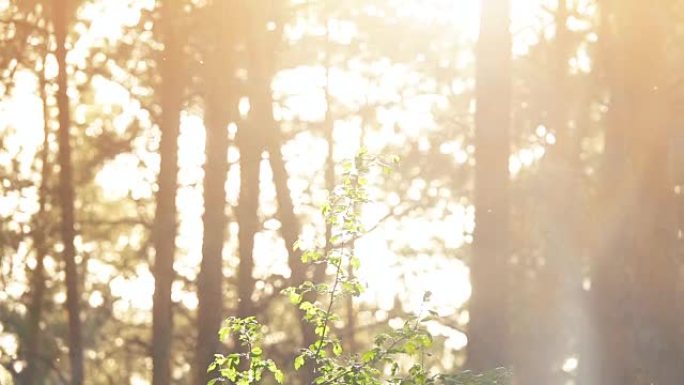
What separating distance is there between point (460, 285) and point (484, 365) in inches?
441

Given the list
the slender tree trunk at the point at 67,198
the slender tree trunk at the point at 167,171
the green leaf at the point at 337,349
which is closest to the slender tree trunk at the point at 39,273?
the slender tree trunk at the point at 67,198

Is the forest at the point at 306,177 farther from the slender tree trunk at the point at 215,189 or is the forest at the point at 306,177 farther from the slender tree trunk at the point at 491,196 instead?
the slender tree trunk at the point at 491,196

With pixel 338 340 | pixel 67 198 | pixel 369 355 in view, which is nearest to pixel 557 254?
pixel 67 198

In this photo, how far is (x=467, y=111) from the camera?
24000mm

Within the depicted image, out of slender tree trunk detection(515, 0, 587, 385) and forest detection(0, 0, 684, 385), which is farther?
slender tree trunk detection(515, 0, 587, 385)

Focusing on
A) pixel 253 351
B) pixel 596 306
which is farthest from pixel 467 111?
pixel 253 351

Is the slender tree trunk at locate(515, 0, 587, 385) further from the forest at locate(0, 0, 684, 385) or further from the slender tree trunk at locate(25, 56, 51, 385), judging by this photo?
the slender tree trunk at locate(25, 56, 51, 385)

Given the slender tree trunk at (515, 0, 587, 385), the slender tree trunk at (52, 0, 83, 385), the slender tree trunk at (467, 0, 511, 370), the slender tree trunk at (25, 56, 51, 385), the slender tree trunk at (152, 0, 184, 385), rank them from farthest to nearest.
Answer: the slender tree trunk at (515, 0, 587, 385) < the slender tree trunk at (25, 56, 51, 385) < the slender tree trunk at (52, 0, 83, 385) < the slender tree trunk at (152, 0, 184, 385) < the slender tree trunk at (467, 0, 511, 370)

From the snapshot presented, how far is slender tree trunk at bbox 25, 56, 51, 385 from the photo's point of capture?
24.2 m

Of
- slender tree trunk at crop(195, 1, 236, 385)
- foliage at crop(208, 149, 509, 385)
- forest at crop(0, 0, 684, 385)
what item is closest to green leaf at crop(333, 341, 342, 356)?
foliage at crop(208, 149, 509, 385)

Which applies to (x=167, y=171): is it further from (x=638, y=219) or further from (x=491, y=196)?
(x=491, y=196)

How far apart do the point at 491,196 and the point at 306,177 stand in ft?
31.3

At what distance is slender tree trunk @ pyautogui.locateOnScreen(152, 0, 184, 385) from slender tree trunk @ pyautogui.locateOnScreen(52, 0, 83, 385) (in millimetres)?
1800

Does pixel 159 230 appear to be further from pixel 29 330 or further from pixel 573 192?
pixel 573 192
